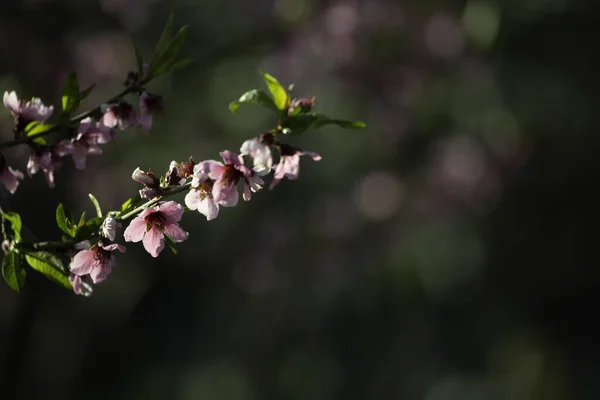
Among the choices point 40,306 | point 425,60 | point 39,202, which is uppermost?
point 425,60

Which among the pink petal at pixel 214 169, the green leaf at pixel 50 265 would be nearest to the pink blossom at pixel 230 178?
the pink petal at pixel 214 169

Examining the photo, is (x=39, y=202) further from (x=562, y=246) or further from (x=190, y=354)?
(x=562, y=246)

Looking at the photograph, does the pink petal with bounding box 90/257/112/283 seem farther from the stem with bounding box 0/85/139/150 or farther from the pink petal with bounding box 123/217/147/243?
the stem with bounding box 0/85/139/150

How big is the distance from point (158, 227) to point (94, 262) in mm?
81

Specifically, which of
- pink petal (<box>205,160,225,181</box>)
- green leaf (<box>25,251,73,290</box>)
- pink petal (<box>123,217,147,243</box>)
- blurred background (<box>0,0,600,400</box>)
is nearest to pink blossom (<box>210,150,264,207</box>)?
pink petal (<box>205,160,225,181</box>)

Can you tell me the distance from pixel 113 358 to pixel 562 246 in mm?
2837

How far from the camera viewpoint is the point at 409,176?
14.3 ft

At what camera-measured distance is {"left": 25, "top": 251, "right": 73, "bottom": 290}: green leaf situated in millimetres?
996

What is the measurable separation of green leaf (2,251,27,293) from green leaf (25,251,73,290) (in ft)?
0.05

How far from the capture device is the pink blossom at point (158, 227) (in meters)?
0.97

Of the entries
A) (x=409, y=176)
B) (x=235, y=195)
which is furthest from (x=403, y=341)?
(x=235, y=195)

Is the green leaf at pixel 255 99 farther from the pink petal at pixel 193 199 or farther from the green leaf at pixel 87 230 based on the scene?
the green leaf at pixel 87 230

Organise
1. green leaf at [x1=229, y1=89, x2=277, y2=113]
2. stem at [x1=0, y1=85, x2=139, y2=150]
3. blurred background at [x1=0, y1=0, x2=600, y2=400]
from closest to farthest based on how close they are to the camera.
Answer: green leaf at [x1=229, y1=89, x2=277, y2=113] < stem at [x1=0, y1=85, x2=139, y2=150] < blurred background at [x1=0, y1=0, x2=600, y2=400]

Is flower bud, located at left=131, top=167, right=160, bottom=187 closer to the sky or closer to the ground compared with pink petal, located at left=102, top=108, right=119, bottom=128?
closer to the sky
